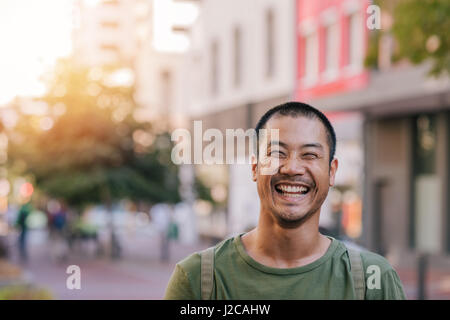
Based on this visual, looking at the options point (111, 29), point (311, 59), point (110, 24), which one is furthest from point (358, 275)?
point (111, 29)

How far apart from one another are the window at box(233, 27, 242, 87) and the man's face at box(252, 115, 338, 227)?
26893 millimetres

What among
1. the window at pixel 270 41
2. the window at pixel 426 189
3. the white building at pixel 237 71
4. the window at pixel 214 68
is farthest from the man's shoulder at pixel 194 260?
the window at pixel 214 68

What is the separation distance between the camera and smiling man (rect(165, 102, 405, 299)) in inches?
103

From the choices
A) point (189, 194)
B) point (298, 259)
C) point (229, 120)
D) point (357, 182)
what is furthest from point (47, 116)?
point (298, 259)

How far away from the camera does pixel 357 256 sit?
8.80 feet

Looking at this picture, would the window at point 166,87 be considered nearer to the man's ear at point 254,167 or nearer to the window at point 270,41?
the window at point 270,41

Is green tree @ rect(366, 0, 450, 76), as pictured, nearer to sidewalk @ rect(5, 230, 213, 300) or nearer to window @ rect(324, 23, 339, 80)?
sidewalk @ rect(5, 230, 213, 300)

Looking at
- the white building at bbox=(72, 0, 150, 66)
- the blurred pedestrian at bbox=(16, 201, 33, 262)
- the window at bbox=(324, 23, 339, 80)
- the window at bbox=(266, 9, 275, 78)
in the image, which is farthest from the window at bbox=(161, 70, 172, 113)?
the window at bbox=(324, 23, 339, 80)

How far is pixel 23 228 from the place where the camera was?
1014 inches

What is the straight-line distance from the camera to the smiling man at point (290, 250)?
2.63 metres

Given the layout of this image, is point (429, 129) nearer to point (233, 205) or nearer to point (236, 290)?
point (233, 205)

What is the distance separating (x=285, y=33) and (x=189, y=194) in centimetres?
544

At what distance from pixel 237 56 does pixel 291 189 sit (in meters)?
28.1

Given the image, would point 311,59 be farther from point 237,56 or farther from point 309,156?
point 309,156
